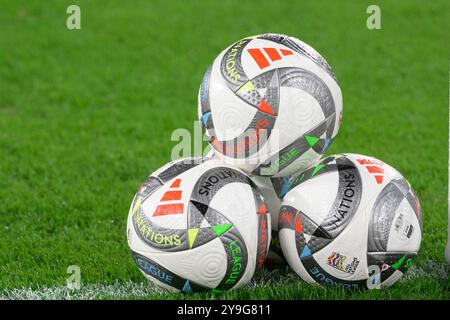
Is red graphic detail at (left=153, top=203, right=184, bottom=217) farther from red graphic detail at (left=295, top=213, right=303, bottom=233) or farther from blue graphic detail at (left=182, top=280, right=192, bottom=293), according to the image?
red graphic detail at (left=295, top=213, right=303, bottom=233)

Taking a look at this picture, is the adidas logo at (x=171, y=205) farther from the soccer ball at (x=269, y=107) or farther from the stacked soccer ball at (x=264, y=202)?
the soccer ball at (x=269, y=107)

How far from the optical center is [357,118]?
8.74 m

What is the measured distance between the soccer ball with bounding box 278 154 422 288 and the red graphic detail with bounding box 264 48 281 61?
77cm

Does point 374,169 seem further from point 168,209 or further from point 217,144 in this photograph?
point 168,209

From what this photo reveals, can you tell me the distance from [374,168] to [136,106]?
4954mm

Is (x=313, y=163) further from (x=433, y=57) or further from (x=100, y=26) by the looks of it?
(x=100, y=26)

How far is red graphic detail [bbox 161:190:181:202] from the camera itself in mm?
4590

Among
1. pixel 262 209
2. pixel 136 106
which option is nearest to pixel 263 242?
pixel 262 209

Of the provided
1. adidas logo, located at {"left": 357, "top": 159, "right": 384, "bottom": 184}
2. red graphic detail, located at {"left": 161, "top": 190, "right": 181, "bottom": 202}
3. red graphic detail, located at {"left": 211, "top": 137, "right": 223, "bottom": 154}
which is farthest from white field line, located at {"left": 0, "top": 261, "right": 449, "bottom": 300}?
red graphic detail, located at {"left": 211, "top": 137, "right": 223, "bottom": 154}

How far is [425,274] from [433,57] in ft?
20.4

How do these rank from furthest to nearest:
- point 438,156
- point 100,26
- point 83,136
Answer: point 100,26 → point 83,136 → point 438,156

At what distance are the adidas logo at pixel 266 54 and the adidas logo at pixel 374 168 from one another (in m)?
0.85

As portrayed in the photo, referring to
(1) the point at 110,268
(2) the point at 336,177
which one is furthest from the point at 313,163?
(1) the point at 110,268

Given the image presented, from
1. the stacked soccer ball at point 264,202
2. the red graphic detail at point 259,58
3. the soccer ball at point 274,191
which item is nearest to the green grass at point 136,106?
the stacked soccer ball at point 264,202
